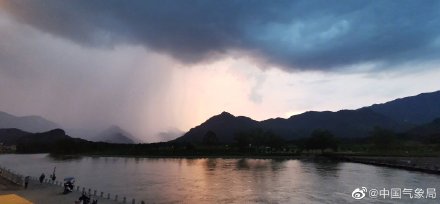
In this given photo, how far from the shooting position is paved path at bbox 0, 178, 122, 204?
4625 cm

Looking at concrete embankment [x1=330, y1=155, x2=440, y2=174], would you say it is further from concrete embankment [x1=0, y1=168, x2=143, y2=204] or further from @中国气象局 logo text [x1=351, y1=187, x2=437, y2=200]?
concrete embankment [x1=0, y1=168, x2=143, y2=204]

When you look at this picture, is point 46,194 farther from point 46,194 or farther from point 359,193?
point 359,193

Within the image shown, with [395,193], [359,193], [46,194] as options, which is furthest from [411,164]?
[46,194]

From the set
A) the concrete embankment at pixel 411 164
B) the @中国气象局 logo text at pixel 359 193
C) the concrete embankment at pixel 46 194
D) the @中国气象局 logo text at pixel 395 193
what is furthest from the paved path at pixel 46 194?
the concrete embankment at pixel 411 164

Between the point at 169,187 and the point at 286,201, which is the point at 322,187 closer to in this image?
the point at 286,201

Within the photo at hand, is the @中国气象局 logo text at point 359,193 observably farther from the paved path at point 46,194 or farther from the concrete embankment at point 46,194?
the paved path at point 46,194

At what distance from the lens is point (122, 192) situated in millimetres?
63562

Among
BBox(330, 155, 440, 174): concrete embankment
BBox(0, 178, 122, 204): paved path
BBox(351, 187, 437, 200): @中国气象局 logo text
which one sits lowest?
BBox(351, 187, 437, 200): @中国气象局 logo text

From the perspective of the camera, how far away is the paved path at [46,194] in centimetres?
4625

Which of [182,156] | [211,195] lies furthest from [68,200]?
[182,156]

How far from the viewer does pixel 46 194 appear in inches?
2034

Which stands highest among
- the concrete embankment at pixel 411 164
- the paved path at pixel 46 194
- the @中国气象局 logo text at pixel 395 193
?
the concrete embankment at pixel 411 164

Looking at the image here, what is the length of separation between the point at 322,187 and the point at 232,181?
1941 centimetres

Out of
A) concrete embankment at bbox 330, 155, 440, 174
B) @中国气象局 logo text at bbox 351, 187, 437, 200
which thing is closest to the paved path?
@中国气象局 logo text at bbox 351, 187, 437, 200
